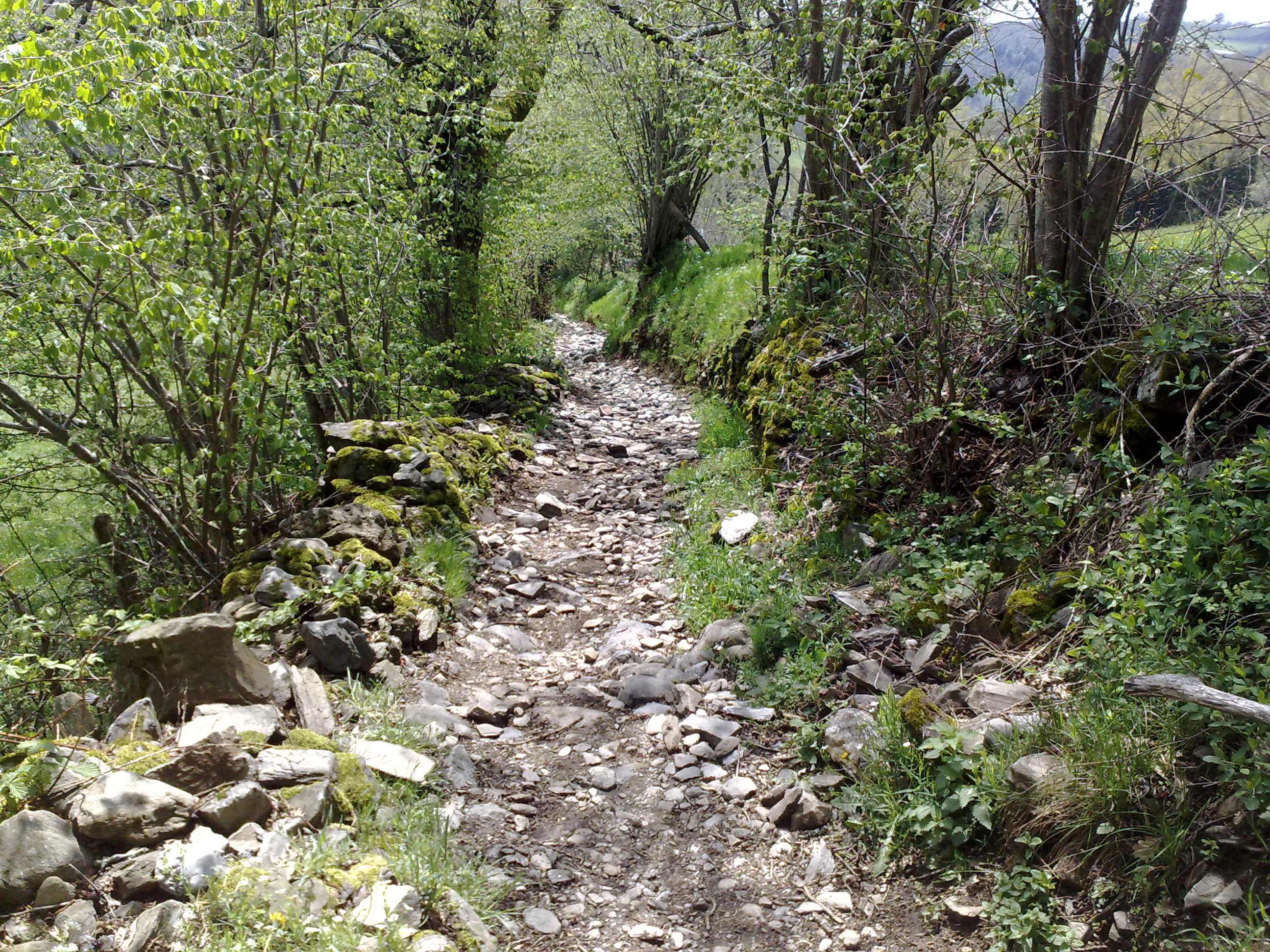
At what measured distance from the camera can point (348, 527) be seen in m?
6.15

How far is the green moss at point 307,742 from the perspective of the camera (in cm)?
370

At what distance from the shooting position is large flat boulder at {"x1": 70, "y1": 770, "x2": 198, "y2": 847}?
2.83 metres

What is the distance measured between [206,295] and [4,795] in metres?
2.85

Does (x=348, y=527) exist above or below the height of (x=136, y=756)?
below

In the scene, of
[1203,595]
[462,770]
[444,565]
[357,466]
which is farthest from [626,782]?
[357,466]

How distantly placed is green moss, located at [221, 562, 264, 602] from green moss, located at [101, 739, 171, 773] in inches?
80.2

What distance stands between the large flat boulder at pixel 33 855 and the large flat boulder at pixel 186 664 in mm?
1067

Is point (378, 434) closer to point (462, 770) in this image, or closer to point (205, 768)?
point (462, 770)

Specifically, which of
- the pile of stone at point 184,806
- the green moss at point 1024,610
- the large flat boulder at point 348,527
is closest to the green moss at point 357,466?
the large flat boulder at point 348,527

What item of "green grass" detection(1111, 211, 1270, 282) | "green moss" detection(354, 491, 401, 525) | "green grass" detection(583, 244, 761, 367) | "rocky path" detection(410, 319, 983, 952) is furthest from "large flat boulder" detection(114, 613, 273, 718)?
"green grass" detection(583, 244, 761, 367)

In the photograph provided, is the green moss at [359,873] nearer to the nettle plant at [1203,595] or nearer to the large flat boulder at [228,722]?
the large flat boulder at [228,722]

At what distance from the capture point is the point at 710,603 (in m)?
5.95

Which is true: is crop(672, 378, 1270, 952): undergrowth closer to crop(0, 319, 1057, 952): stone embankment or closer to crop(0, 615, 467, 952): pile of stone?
crop(0, 319, 1057, 952): stone embankment

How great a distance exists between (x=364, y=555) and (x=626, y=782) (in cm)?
261
